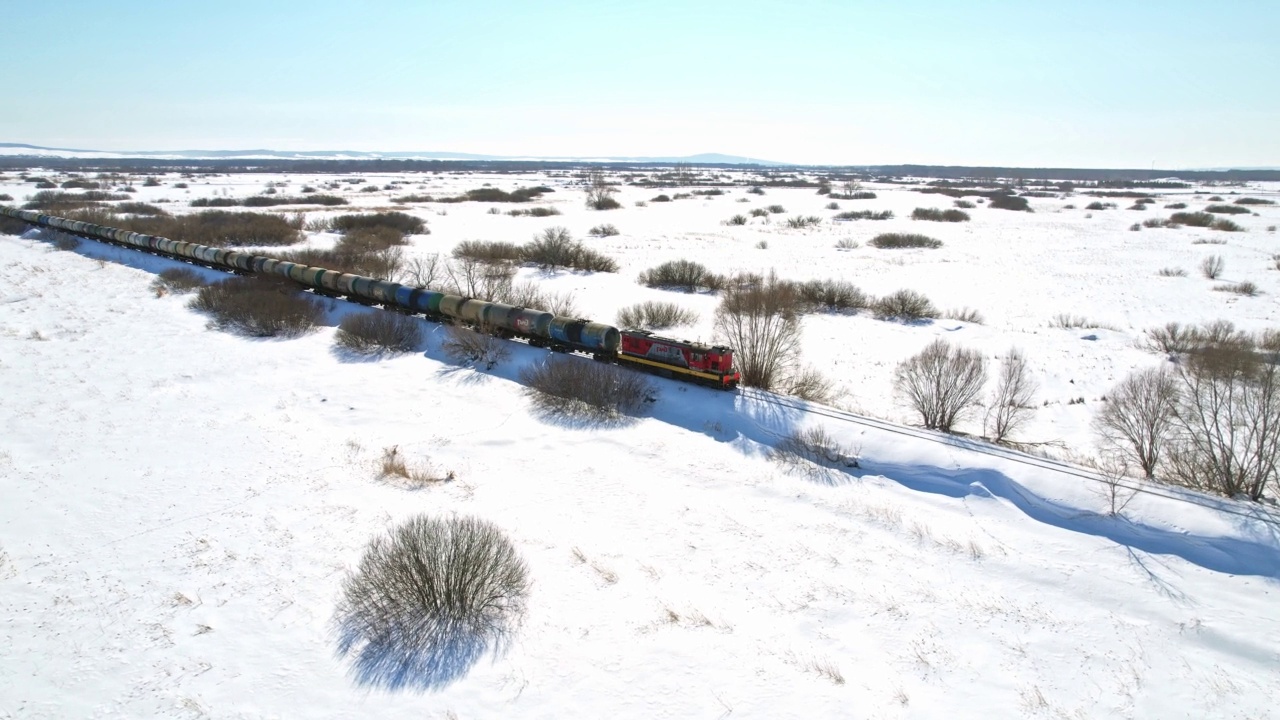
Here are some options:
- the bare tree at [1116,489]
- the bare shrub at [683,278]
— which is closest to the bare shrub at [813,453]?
the bare tree at [1116,489]

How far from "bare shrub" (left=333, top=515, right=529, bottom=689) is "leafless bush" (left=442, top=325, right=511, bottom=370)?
39.8 ft

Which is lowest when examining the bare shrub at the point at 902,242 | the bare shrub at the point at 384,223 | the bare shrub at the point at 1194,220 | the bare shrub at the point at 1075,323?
the bare shrub at the point at 1075,323

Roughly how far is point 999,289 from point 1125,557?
2822 centimetres

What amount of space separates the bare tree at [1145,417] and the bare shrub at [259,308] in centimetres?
2762

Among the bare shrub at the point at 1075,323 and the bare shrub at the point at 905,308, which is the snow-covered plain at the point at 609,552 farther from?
the bare shrub at the point at 905,308

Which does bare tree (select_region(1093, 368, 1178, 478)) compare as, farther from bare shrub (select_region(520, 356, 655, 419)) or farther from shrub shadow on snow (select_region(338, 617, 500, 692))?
shrub shadow on snow (select_region(338, 617, 500, 692))

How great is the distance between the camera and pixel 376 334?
24.9 metres

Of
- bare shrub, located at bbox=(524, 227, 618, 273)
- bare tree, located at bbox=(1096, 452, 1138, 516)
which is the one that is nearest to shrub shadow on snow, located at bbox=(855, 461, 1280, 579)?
bare tree, located at bbox=(1096, 452, 1138, 516)

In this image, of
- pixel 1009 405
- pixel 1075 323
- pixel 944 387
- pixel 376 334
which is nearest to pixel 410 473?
pixel 376 334

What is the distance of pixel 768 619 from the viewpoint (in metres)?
10.3

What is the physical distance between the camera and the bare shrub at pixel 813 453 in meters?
15.5

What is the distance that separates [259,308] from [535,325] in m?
12.6

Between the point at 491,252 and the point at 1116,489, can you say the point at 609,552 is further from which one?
the point at 491,252

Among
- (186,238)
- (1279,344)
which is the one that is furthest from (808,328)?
(186,238)
